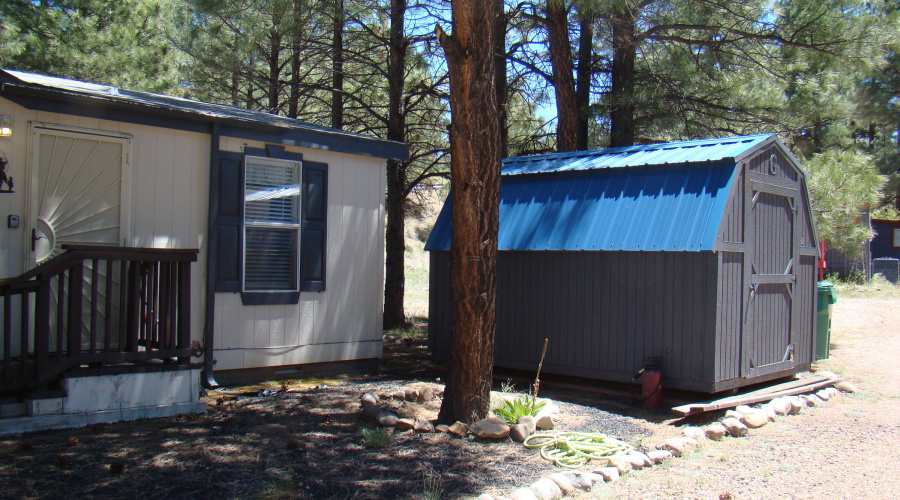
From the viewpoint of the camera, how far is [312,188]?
738 centimetres

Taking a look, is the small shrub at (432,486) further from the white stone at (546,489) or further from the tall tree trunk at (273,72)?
the tall tree trunk at (273,72)

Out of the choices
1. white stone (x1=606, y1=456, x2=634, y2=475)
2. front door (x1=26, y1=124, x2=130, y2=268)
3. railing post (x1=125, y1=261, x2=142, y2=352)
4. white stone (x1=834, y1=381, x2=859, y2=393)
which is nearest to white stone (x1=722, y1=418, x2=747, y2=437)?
white stone (x1=606, y1=456, x2=634, y2=475)

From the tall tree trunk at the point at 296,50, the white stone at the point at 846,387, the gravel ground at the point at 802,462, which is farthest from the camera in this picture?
the tall tree trunk at the point at 296,50

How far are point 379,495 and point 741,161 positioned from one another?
463cm

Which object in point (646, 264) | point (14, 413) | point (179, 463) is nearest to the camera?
point (179, 463)

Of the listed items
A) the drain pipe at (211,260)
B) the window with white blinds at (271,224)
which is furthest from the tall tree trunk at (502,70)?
the drain pipe at (211,260)

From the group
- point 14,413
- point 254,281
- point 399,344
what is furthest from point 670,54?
point 14,413

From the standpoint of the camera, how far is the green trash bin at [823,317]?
28.1 ft

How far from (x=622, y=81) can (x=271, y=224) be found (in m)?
6.24

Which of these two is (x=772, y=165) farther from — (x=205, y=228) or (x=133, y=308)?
(x=133, y=308)

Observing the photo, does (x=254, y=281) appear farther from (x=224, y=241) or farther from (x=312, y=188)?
(x=312, y=188)

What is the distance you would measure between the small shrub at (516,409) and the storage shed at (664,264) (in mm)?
1597

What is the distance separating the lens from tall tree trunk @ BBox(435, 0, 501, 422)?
512 centimetres

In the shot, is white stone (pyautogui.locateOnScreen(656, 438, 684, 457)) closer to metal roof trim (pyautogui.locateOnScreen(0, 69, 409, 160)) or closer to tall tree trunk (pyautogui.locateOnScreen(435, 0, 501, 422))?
tall tree trunk (pyautogui.locateOnScreen(435, 0, 501, 422))
